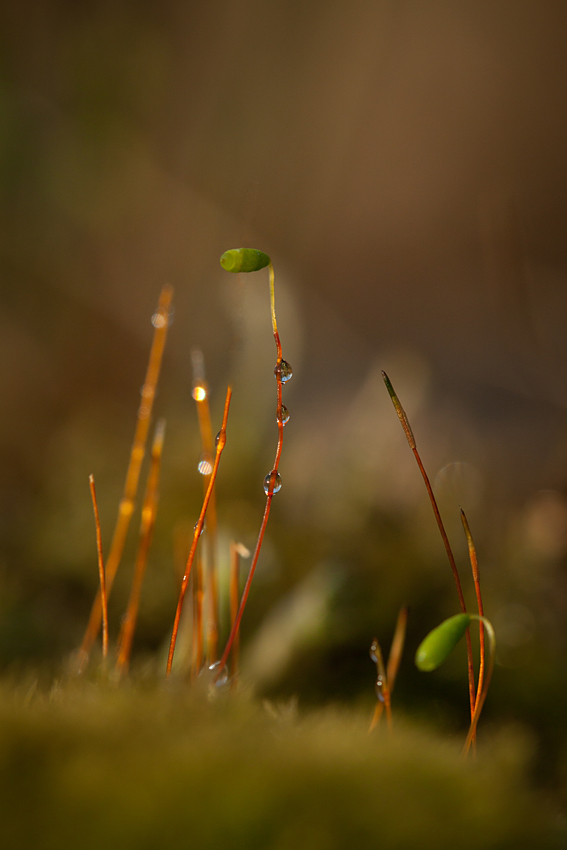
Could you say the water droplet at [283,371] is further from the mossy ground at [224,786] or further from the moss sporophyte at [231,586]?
the mossy ground at [224,786]

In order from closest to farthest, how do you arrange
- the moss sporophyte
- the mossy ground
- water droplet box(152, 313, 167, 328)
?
the mossy ground < the moss sporophyte < water droplet box(152, 313, 167, 328)

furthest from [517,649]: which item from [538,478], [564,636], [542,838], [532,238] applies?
[532,238]

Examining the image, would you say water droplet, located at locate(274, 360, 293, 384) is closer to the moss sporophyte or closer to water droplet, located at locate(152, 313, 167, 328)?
the moss sporophyte

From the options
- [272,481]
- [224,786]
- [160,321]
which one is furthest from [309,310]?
[224,786]

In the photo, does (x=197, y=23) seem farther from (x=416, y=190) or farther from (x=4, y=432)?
(x=4, y=432)

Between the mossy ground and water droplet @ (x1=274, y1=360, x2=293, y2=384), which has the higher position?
water droplet @ (x1=274, y1=360, x2=293, y2=384)

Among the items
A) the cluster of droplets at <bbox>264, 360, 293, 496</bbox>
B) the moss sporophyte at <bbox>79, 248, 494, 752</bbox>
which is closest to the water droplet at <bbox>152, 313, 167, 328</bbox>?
the moss sporophyte at <bbox>79, 248, 494, 752</bbox>
